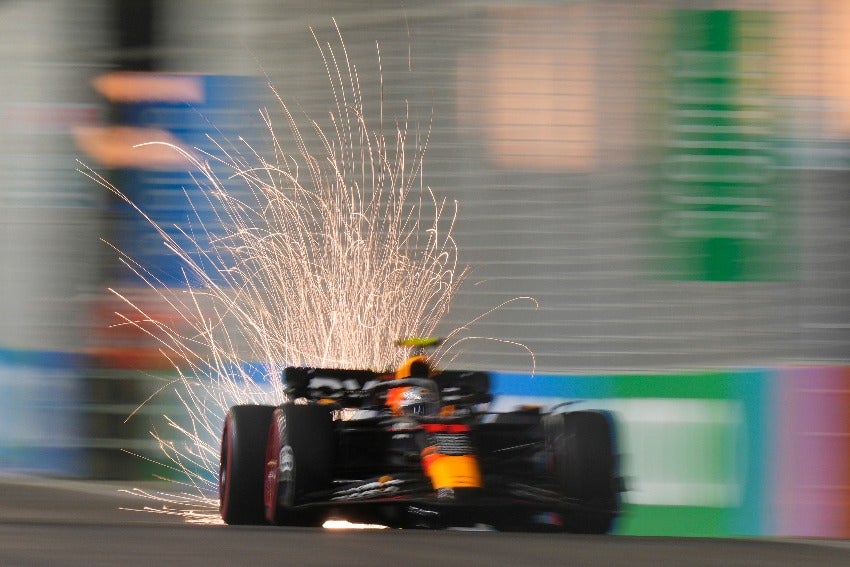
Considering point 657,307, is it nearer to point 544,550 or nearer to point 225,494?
point 225,494

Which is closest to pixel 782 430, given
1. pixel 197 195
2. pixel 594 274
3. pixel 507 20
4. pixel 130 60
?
pixel 594 274

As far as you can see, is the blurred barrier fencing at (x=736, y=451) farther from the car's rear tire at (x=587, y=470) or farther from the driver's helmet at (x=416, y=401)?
the driver's helmet at (x=416, y=401)

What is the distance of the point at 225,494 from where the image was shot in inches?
389

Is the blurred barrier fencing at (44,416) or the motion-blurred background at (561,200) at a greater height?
the motion-blurred background at (561,200)

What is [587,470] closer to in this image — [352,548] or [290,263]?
[352,548]

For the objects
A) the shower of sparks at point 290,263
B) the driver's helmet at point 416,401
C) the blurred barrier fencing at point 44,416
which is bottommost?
the blurred barrier fencing at point 44,416

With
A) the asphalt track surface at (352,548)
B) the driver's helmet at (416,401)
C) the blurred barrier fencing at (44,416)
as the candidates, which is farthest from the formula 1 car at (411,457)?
the blurred barrier fencing at (44,416)

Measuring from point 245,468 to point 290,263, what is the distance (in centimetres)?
422

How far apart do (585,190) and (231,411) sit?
3648mm

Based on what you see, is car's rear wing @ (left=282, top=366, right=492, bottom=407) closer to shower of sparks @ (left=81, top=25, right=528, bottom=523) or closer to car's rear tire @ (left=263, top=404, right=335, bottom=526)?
car's rear tire @ (left=263, top=404, right=335, bottom=526)

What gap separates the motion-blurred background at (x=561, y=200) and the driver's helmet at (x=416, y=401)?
1918 millimetres

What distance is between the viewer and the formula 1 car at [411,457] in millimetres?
9062

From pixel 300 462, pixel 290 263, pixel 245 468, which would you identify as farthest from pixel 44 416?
pixel 300 462

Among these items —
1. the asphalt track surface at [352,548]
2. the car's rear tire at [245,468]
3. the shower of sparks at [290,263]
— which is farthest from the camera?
the shower of sparks at [290,263]
